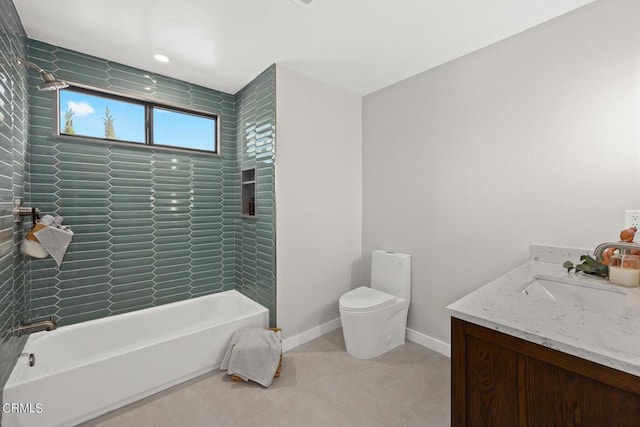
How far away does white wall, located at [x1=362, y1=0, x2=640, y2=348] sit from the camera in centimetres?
153

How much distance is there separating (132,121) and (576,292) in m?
3.27

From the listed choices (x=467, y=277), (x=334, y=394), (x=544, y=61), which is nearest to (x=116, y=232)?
(x=334, y=394)

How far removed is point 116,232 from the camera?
7.43 ft

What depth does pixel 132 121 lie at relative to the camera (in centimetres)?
238

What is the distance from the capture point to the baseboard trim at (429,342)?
228 cm

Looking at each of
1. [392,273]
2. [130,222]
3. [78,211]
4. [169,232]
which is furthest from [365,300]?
[78,211]

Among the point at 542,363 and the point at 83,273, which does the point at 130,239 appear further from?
the point at 542,363

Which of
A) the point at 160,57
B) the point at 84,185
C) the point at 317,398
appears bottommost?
the point at 317,398

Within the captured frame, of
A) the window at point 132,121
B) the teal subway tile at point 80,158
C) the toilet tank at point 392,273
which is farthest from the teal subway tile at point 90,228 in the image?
the toilet tank at point 392,273

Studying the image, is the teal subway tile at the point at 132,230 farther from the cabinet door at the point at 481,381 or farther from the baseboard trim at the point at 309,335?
the cabinet door at the point at 481,381

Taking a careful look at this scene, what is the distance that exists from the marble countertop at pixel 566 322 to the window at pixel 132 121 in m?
2.67

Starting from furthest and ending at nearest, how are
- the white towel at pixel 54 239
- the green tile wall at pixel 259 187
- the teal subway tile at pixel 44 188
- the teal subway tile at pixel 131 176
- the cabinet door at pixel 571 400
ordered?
the green tile wall at pixel 259 187 < the teal subway tile at pixel 131 176 < the teal subway tile at pixel 44 188 < the white towel at pixel 54 239 < the cabinet door at pixel 571 400

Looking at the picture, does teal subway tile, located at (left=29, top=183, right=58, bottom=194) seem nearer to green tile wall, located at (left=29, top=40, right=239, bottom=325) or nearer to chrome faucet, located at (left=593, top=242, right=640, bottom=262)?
green tile wall, located at (left=29, top=40, right=239, bottom=325)

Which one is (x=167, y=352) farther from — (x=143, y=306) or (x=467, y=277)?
(x=467, y=277)
